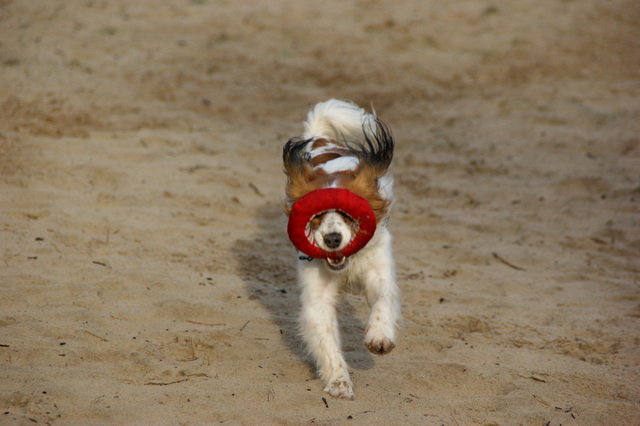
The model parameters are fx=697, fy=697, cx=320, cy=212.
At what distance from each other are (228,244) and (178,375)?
6.81ft

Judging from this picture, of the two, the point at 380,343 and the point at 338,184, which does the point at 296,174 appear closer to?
the point at 338,184

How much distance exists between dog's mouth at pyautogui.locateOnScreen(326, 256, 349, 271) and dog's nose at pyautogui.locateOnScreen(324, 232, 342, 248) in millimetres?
154

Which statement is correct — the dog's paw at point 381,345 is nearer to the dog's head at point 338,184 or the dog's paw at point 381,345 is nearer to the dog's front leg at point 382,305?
the dog's front leg at point 382,305

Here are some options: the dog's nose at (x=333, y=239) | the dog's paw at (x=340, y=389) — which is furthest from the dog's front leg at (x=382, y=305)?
the dog's nose at (x=333, y=239)

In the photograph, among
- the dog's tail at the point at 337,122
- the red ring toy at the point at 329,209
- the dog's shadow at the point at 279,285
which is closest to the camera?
the red ring toy at the point at 329,209

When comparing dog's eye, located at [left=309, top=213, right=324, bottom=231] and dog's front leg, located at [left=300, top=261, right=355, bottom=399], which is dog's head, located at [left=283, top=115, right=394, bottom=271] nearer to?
dog's eye, located at [left=309, top=213, right=324, bottom=231]

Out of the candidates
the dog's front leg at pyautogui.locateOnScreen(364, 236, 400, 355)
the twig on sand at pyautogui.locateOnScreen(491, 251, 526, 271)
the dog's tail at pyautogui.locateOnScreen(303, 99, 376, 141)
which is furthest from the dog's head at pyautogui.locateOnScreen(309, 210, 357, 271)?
the twig on sand at pyautogui.locateOnScreen(491, 251, 526, 271)

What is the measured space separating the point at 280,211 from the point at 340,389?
2910 mm

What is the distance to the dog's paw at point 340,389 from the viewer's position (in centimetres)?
365

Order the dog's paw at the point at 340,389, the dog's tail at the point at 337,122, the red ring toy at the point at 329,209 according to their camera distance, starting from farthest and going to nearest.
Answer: the dog's tail at the point at 337,122 < the red ring toy at the point at 329,209 < the dog's paw at the point at 340,389

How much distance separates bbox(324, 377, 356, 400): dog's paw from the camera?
365 centimetres

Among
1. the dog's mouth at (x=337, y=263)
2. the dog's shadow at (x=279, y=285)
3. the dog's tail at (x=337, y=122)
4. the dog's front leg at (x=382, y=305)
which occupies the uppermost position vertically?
the dog's tail at (x=337, y=122)

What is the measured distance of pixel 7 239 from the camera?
500 centimetres

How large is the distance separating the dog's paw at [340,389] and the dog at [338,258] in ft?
0.15
